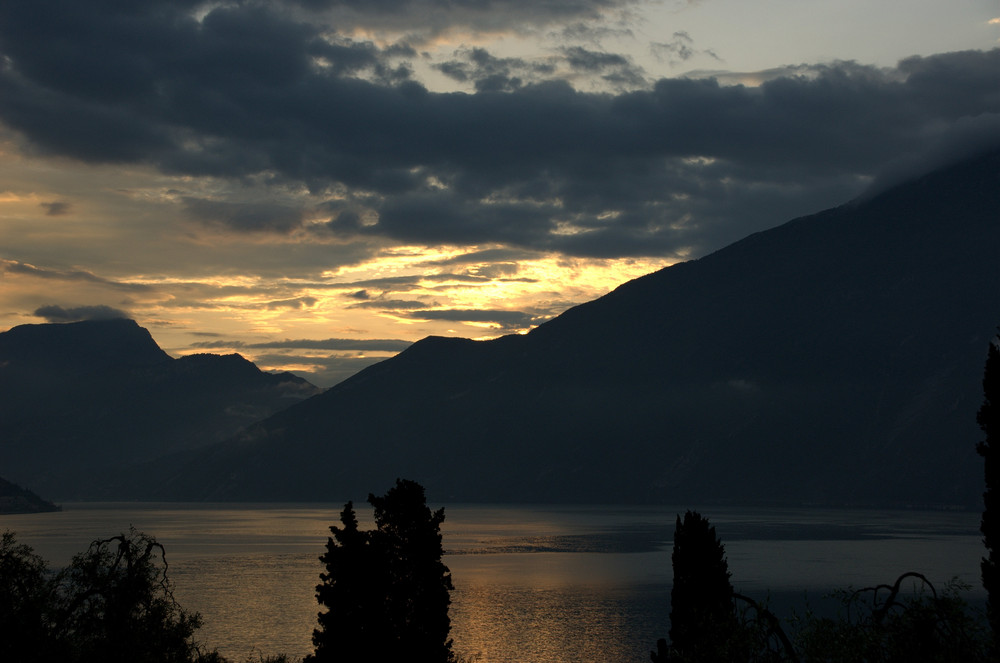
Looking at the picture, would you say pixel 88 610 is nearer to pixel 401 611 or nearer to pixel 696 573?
pixel 401 611

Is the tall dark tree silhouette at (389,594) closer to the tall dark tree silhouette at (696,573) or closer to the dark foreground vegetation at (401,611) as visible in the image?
the dark foreground vegetation at (401,611)

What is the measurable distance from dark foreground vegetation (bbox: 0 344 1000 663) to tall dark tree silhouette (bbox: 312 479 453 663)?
0.17ft

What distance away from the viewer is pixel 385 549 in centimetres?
4553

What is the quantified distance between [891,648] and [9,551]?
74.9 feet

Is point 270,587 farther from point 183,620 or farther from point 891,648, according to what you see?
point 891,648

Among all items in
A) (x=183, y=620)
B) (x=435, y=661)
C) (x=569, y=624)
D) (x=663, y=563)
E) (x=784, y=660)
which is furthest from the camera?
(x=663, y=563)

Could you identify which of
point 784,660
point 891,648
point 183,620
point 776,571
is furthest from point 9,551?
point 776,571

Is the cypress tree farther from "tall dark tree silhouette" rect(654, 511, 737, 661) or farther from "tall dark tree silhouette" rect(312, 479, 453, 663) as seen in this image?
"tall dark tree silhouette" rect(312, 479, 453, 663)

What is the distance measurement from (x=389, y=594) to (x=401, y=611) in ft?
3.20

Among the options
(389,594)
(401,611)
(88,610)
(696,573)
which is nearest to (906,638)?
(88,610)

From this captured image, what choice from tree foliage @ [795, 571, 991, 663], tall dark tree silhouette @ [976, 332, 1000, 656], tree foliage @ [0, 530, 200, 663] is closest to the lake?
tall dark tree silhouette @ [976, 332, 1000, 656]

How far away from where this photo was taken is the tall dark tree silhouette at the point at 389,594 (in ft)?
144

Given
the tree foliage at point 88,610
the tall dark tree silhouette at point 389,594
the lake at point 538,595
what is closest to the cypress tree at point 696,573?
the tall dark tree silhouette at point 389,594

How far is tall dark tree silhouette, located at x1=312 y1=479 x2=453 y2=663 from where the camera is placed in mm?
43969
